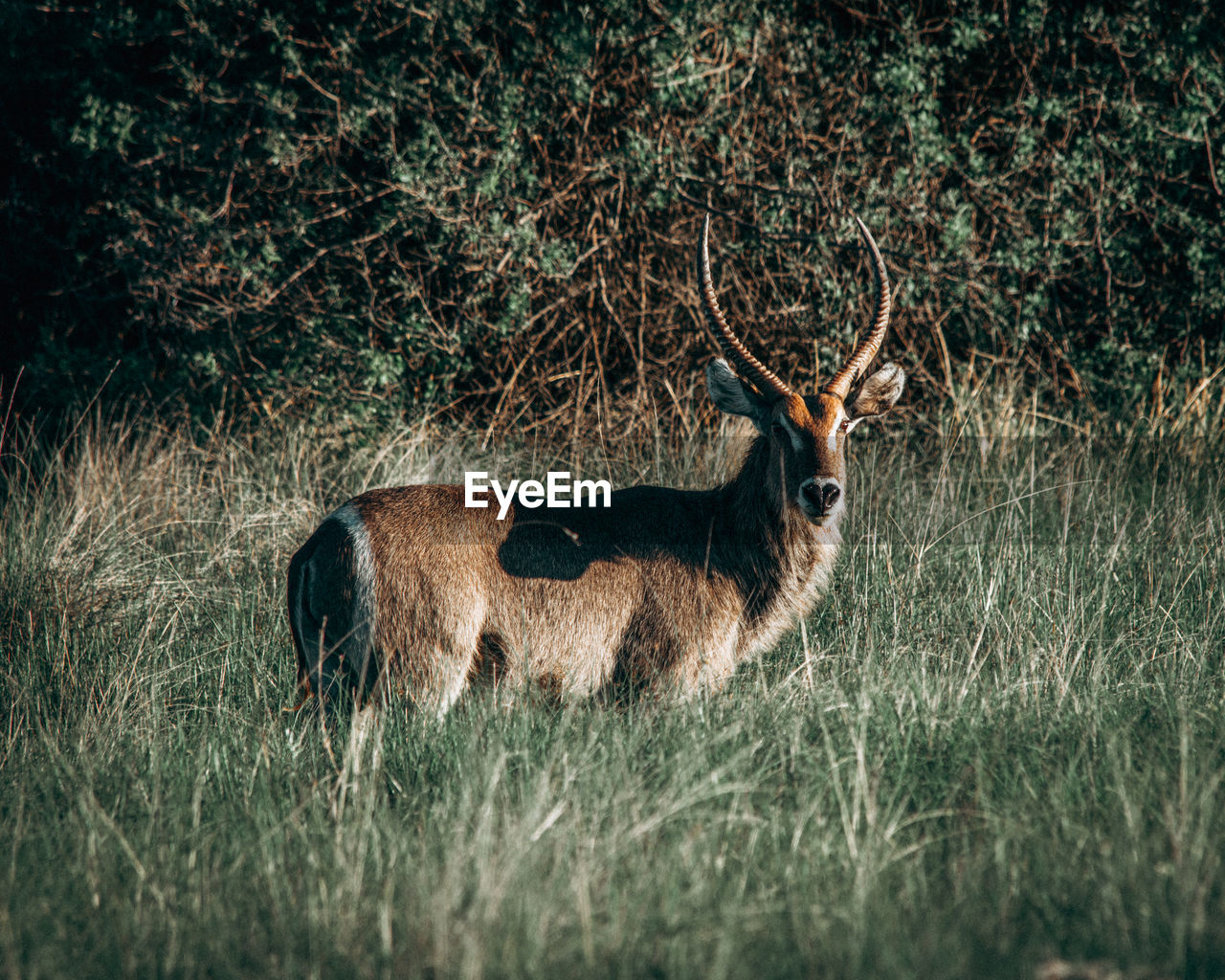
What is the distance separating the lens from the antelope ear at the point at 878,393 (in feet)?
14.2

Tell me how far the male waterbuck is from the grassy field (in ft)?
0.70

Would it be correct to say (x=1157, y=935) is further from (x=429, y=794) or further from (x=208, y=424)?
(x=208, y=424)

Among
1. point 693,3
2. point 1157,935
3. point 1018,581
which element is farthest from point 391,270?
point 1157,935

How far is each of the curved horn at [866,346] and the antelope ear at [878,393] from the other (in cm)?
6

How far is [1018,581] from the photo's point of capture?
15.2 ft

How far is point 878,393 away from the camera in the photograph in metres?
4.43

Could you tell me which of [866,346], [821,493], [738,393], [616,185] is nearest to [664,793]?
[821,493]

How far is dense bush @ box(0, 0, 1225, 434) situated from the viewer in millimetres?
7281

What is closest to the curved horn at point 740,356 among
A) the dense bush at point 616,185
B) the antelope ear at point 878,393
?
the antelope ear at point 878,393

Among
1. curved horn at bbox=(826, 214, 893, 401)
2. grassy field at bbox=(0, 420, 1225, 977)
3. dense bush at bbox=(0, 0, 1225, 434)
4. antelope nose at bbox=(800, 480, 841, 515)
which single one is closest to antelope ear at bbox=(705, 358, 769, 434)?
curved horn at bbox=(826, 214, 893, 401)

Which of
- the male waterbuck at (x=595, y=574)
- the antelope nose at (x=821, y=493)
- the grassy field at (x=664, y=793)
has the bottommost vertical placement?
the grassy field at (x=664, y=793)

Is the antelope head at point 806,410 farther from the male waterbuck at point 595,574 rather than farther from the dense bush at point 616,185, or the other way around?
the dense bush at point 616,185

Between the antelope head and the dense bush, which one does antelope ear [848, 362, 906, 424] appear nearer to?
the antelope head

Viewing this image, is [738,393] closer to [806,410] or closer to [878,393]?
[806,410]
